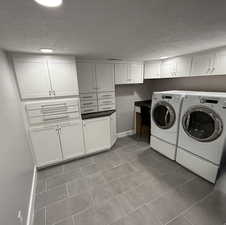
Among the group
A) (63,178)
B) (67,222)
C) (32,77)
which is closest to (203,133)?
(67,222)

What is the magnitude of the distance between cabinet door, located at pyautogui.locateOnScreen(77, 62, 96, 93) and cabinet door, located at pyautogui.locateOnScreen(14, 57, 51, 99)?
723 mm

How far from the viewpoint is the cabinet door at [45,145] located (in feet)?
7.34

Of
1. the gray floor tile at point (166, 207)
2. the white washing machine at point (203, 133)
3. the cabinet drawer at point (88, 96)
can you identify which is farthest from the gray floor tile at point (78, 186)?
the white washing machine at point (203, 133)

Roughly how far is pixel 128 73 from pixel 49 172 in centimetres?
284

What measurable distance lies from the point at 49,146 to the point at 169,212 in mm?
2176

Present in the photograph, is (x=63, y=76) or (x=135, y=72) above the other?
(x=135, y=72)

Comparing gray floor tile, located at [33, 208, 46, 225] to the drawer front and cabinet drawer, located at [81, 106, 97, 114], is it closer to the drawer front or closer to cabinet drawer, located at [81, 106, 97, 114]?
the drawer front

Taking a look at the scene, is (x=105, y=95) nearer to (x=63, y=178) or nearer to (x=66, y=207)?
(x=63, y=178)

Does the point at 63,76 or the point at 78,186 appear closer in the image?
the point at 78,186

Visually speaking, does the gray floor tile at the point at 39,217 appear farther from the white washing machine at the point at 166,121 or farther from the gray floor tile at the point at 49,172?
the white washing machine at the point at 166,121

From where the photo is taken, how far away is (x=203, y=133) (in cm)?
190

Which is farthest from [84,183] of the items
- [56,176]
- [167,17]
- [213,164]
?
[167,17]

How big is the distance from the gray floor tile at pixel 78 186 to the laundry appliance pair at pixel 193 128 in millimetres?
1682

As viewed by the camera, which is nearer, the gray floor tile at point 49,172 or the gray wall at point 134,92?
the gray floor tile at point 49,172
